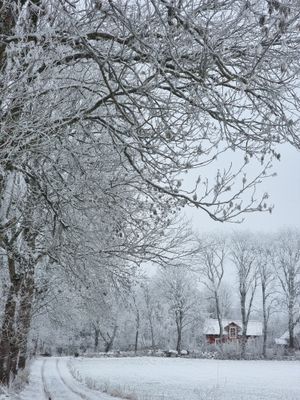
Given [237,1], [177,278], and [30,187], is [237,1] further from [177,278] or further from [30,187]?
[177,278]

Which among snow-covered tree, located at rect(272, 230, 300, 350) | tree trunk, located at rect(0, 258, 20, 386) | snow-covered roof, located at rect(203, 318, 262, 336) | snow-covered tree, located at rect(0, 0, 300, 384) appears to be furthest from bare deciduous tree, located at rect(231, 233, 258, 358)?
snow-covered tree, located at rect(0, 0, 300, 384)

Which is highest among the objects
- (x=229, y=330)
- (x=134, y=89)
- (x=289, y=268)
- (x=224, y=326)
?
(x=289, y=268)

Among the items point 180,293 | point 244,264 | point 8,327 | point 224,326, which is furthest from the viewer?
point 224,326

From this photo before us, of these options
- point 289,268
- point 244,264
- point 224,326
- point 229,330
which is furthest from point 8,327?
point 229,330

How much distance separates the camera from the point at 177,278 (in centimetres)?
6078

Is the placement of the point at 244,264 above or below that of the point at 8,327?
above

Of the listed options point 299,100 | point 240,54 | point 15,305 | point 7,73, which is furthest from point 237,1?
point 15,305

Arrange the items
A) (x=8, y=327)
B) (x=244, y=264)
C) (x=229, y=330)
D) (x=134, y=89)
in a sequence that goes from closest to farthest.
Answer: (x=134, y=89), (x=8, y=327), (x=244, y=264), (x=229, y=330)

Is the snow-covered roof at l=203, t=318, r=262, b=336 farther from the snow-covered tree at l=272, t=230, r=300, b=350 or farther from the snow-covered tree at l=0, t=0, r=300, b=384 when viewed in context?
the snow-covered tree at l=0, t=0, r=300, b=384

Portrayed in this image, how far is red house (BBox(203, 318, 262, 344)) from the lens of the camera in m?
74.2

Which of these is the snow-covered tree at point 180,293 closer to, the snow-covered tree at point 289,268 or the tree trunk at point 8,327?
the snow-covered tree at point 289,268

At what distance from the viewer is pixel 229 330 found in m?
79.3

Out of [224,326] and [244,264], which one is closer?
[244,264]

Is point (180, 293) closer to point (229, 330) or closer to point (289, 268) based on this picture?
point (289, 268)
